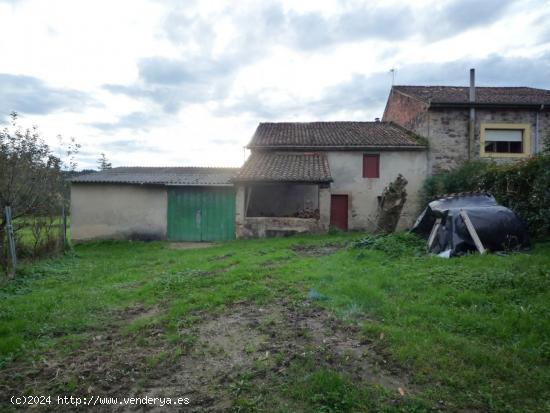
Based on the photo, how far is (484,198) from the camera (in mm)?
8453

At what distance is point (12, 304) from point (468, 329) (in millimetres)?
6406

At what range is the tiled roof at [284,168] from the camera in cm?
1312

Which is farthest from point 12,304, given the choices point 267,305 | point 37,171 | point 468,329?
point 468,329

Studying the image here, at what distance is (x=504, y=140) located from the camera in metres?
15.4

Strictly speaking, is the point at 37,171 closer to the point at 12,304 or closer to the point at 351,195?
the point at 12,304

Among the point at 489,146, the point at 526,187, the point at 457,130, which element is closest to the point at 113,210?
the point at 526,187

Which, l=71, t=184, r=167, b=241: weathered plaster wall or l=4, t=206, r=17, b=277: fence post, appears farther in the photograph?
l=71, t=184, r=167, b=241: weathered plaster wall

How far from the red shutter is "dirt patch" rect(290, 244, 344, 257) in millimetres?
6221

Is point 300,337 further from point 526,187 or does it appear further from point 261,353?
point 526,187

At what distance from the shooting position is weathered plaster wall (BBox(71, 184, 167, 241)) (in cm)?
1368

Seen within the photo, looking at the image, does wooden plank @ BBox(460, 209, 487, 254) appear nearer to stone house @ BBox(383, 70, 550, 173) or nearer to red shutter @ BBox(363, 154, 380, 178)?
red shutter @ BBox(363, 154, 380, 178)

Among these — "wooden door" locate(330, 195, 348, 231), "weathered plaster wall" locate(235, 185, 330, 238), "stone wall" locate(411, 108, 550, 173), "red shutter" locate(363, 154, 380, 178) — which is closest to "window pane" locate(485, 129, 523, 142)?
"stone wall" locate(411, 108, 550, 173)

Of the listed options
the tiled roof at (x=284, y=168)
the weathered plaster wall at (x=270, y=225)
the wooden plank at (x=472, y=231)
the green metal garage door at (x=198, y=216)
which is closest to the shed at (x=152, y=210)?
the green metal garage door at (x=198, y=216)

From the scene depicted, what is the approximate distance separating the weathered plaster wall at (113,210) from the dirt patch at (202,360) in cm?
989
